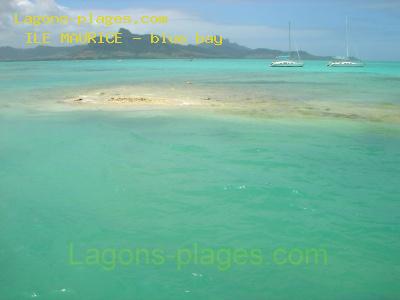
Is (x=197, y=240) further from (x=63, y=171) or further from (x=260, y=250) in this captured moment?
(x=63, y=171)

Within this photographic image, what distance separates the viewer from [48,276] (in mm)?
6273

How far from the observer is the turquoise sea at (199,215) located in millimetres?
6191

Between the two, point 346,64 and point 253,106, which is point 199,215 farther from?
point 346,64

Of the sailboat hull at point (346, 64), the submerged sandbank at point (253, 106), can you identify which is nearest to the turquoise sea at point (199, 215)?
the submerged sandbank at point (253, 106)

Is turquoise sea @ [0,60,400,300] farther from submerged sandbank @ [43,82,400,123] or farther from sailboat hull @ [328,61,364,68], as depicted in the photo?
sailboat hull @ [328,61,364,68]

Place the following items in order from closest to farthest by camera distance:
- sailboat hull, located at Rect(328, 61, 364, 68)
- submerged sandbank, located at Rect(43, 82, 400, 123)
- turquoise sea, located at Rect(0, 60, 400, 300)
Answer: turquoise sea, located at Rect(0, 60, 400, 300)
submerged sandbank, located at Rect(43, 82, 400, 123)
sailboat hull, located at Rect(328, 61, 364, 68)

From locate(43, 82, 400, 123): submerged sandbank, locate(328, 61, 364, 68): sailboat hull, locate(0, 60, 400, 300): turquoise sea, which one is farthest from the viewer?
locate(328, 61, 364, 68): sailboat hull

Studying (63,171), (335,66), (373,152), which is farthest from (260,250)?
(335,66)

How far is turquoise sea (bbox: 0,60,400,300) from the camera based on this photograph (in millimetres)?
6191

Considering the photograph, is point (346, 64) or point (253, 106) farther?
point (346, 64)

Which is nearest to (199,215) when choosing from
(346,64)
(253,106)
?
(253,106)

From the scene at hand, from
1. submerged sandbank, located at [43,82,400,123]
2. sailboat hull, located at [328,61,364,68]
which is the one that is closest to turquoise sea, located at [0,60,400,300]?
submerged sandbank, located at [43,82,400,123]

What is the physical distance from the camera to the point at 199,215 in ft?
27.8

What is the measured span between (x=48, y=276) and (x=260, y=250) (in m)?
3.49
